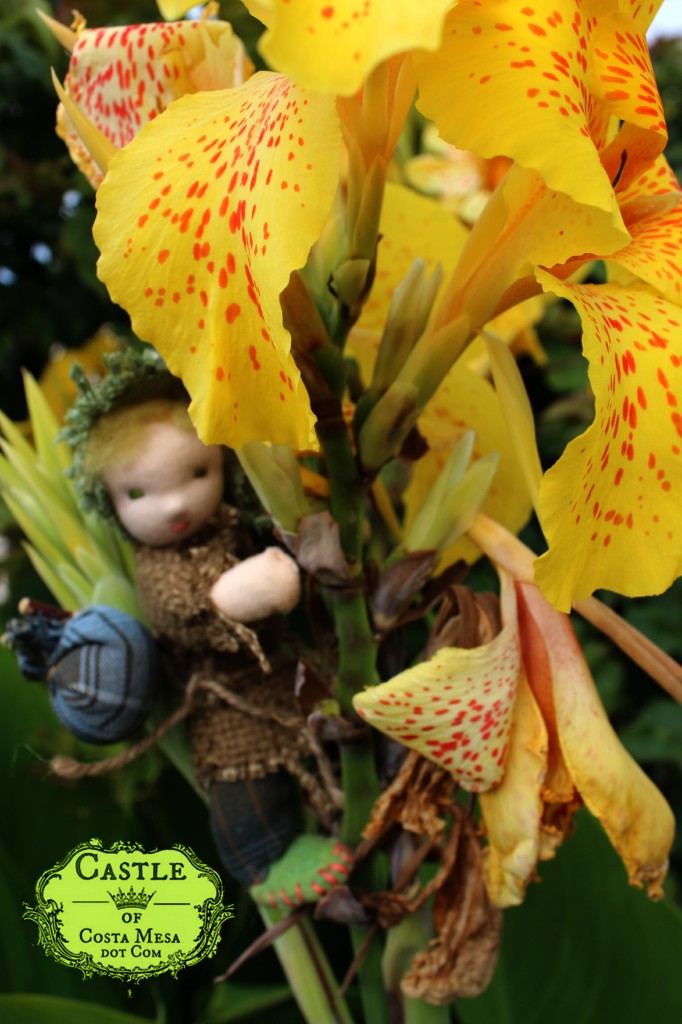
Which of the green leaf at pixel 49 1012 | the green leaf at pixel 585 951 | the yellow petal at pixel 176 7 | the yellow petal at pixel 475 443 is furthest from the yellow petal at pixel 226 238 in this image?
the green leaf at pixel 585 951

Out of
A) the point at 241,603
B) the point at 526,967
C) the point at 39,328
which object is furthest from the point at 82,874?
the point at 39,328

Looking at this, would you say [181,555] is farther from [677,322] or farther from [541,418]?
[541,418]

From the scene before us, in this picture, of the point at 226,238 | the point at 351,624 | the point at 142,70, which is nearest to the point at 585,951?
the point at 351,624

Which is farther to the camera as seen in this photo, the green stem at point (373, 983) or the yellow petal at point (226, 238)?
the green stem at point (373, 983)

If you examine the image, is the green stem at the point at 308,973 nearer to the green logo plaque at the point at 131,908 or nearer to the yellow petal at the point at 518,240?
the green logo plaque at the point at 131,908

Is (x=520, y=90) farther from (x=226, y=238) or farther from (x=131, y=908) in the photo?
(x=131, y=908)

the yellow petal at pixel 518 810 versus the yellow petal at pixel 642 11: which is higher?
the yellow petal at pixel 642 11

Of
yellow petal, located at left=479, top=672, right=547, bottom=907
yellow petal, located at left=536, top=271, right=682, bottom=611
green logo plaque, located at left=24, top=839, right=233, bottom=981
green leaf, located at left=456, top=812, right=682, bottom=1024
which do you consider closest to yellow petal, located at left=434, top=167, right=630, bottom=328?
yellow petal, located at left=536, top=271, right=682, bottom=611
